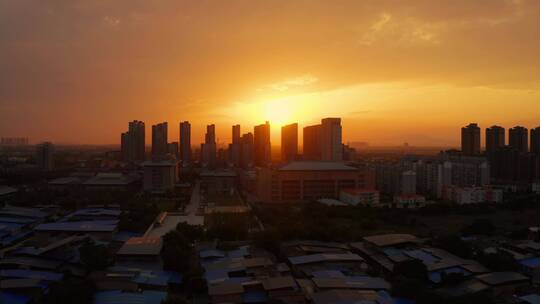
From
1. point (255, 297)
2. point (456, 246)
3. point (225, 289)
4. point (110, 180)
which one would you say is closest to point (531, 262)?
point (456, 246)

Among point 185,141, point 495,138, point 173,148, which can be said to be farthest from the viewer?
point 185,141

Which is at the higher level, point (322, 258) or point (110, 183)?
point (110, 183)

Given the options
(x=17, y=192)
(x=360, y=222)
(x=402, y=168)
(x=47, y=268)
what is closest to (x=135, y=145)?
(x=17, y=192)

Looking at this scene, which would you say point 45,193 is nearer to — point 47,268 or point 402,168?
point 47,268

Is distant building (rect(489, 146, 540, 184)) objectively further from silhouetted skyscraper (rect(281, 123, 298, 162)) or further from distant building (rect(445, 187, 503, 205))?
silhouetted skyscraper (rect(281, 123, 298, 162))

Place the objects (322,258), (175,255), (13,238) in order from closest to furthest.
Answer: (175,255) → (322,258) → (13,238)

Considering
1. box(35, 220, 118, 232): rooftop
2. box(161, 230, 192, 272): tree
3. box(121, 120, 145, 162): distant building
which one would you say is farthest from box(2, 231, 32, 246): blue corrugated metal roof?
box(121, 120, 145, 162): distant building

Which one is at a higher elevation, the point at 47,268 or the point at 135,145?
the point at 135,145

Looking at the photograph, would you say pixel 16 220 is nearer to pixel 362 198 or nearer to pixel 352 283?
pixel 352 283

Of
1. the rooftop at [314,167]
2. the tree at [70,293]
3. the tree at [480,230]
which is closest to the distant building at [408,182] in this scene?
the rooftop at [314,167]
